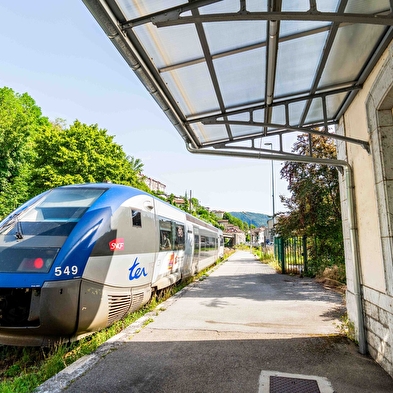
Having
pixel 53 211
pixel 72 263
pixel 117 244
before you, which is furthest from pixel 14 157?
pixel 72 263

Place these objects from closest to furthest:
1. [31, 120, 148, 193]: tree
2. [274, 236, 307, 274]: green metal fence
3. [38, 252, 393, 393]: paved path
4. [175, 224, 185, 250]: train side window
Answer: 1. [38, 252, 393, 393]: paved path
2. [175, 224, 185, 250]: train side window
3. [274, 236, 307, 274]: green metal fence
4. [31, 120, 148, 193]: tree

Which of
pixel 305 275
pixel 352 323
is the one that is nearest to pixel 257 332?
pixel 352 323

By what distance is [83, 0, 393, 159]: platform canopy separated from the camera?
2605 millimetres

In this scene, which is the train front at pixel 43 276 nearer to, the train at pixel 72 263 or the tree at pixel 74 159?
the train at pixel 72 263

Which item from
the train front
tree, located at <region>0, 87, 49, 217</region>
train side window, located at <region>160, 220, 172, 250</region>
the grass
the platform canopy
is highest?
tree, located at <region>0, 87, 49, 217</region>

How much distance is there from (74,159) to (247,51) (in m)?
21.2

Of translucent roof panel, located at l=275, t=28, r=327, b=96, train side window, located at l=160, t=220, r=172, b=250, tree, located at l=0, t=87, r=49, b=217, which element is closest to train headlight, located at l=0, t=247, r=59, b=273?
train side window, located at l=160, t=220, r=172, b=250

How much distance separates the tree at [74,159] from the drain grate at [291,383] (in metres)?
20.7

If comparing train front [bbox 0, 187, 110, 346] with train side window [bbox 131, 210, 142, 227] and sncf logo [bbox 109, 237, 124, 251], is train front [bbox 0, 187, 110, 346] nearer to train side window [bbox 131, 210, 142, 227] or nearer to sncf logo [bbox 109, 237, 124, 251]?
sncf logo [bbox 109, 237, 124, 251]

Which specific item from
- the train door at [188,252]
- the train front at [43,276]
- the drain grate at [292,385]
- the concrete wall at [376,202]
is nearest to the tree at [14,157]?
the train door at [188,252]

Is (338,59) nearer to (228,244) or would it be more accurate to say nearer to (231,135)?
(231,135)

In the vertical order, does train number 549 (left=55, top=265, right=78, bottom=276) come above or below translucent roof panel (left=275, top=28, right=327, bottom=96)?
below

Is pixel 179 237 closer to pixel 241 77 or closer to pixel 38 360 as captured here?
pixel 38 360

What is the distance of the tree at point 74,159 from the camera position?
21453mm
